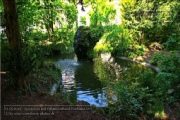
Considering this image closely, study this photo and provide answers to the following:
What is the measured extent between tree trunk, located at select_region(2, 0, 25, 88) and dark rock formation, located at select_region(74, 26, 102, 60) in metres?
14.2

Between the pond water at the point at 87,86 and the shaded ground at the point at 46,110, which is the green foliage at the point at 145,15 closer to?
the pond water at the point at 87,86

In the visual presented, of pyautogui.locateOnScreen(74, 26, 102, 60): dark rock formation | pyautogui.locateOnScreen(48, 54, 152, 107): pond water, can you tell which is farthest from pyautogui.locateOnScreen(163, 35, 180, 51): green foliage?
pyautogui.locateOnScreen(74, 26, 102, 60): dark rock formation

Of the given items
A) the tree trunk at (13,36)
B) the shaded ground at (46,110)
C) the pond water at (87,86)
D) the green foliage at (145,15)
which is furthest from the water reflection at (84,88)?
the green foliage at (145,15)

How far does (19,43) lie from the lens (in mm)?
5570

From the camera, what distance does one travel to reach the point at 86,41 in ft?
64.8

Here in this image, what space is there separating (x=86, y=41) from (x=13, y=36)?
14445 mm

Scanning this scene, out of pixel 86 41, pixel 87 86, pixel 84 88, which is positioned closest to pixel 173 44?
pixel 84 88

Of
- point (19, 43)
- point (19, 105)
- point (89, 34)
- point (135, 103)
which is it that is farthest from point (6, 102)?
point (89, 34)

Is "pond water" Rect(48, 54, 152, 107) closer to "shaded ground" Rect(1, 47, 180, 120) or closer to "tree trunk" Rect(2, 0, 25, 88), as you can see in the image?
"shaded ground" Rect(1, 47, 180, 120)

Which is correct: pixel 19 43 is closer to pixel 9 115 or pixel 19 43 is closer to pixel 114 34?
pixel 9 115

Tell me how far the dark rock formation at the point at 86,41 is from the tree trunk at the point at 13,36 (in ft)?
46.6

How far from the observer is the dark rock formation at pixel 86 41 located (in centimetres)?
1981

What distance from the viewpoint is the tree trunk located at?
5.24m

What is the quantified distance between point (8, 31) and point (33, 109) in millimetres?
2149
